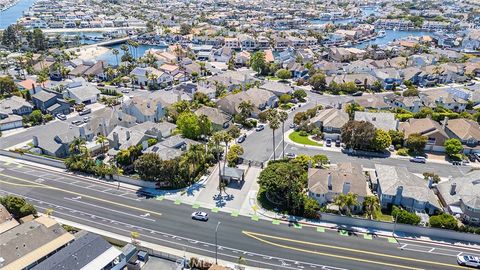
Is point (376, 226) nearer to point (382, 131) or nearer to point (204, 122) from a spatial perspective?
point (382, 131)

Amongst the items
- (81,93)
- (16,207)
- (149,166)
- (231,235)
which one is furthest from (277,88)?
(16,207)

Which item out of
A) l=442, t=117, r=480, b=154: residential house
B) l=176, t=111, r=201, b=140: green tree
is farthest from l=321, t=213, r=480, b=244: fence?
l=176, t=111, r=201, b=140: green tree

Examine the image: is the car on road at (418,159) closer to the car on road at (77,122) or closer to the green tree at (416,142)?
the green tree at (416,142)

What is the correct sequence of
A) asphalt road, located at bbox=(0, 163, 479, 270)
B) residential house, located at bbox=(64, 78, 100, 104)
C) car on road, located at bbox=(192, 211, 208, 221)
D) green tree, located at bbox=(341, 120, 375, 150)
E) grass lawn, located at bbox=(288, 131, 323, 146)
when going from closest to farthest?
asphalt road, located at bbox=(0, 163, 479, 270), car on road, located at bbox=(192, 211, 208, 221), green tree, located at bbox=(341, 120, 375, 150), grass lawn, located at bbox=(288, 131, 323, 146), residential house, located at bbox=(64, 78, 100, 104)

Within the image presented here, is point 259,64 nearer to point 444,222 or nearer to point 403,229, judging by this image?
point 403,229

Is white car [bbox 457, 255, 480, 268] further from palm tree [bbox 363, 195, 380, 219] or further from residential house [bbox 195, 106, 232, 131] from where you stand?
residential house [bbox 195, 106, 232, 131]

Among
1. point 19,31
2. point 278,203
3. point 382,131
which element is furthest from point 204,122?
point 19,31
